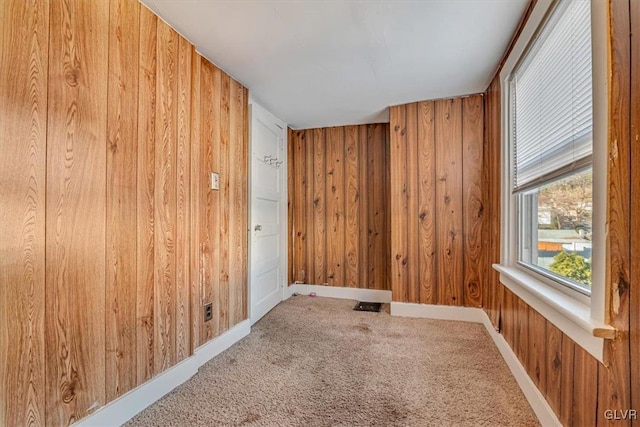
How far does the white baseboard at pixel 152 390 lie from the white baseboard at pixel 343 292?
1.55 metres

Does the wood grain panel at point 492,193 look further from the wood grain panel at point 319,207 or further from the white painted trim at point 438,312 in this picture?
the wood grain panel at point 319,207

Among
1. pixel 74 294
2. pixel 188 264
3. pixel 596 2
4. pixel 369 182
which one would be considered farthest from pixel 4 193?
pixel 369 182

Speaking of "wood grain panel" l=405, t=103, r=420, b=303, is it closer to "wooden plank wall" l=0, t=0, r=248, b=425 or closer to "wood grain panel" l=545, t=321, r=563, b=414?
"wood grain panel" l=545, t=321, r=563, b=414

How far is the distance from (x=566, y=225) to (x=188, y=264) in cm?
211

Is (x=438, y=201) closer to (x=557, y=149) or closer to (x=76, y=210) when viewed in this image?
(x=557, y=149)

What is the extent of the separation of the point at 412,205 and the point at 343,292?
1413mm

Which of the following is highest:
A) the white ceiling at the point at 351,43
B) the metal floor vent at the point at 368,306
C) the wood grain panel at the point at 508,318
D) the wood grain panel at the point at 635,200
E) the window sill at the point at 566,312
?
the white ceiling at the point at 351,43

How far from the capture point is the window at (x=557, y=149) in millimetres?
1153

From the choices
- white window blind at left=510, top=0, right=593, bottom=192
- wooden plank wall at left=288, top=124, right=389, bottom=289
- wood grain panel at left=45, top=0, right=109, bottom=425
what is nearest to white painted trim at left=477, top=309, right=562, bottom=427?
white window blind at left=510, top=0, right=593, bottom=192

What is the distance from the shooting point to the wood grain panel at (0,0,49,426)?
3.45 ft

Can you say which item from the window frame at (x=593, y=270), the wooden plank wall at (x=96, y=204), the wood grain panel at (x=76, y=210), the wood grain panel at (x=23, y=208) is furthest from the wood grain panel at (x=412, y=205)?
the wood grain panel at (x=23, y=208)

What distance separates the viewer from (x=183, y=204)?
1.87 meters

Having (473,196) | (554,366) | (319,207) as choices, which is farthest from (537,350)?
(319,207)

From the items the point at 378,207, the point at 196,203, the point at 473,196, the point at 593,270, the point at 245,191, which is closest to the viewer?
the point at 593,270
